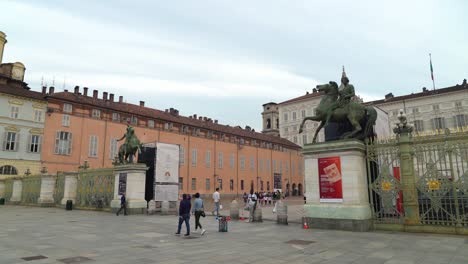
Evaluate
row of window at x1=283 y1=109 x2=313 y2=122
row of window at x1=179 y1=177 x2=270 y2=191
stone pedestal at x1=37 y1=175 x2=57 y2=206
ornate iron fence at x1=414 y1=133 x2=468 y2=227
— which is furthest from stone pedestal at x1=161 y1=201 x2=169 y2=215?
row of window at x1=283 y1=109 x2=313 y2=122

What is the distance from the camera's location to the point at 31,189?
3172 cm

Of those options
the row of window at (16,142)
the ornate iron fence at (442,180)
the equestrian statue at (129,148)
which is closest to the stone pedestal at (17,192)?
the row of window at (16,142)

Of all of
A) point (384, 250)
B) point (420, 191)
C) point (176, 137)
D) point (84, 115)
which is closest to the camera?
point (384, 250)

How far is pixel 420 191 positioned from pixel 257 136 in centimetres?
5857

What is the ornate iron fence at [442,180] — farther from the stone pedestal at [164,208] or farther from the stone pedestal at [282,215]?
the stone pedestal at [164,208]

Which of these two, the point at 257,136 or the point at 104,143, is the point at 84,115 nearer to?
the point at 104,143

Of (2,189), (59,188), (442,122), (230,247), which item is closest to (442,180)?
(230,247)

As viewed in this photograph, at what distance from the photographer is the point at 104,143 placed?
1800 inches

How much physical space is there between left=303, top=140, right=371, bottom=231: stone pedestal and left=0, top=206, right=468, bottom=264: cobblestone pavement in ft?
2.39

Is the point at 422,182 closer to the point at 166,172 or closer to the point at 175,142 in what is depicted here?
the point at 166,172

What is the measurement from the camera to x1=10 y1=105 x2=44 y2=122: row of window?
40000mm

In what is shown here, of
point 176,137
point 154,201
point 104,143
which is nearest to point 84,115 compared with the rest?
point 104,143

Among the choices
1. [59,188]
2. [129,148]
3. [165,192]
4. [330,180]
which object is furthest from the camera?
[59,188]

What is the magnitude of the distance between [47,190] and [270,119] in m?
67.9
